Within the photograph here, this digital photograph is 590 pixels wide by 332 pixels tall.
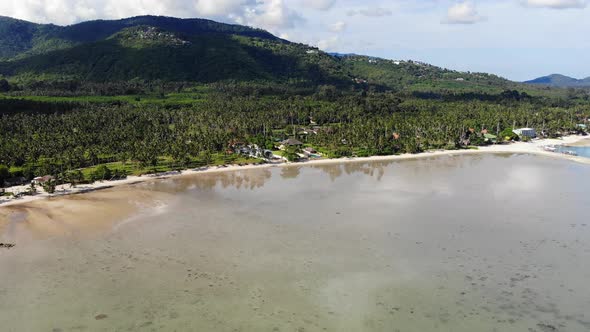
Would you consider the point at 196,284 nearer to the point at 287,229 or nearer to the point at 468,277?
the point at 287,229

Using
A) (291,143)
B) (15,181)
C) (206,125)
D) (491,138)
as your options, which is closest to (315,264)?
(15,181)

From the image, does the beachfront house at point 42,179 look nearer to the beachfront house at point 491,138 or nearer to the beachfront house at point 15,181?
the beachfront house at point 15,181

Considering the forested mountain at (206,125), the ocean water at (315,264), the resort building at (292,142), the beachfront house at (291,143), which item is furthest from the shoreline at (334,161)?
the resort building at (292,142)

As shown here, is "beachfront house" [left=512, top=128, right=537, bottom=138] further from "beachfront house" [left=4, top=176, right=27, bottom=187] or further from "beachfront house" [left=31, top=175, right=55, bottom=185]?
"beachfront house" [left=4, top=176, right=27, bottom=187]

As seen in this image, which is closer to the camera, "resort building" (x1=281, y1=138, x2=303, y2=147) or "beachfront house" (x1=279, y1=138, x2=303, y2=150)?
"beachfront house" (x1=279, y1=138, x2=303, y2=150)

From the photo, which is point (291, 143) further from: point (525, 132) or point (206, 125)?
point (525, 132)

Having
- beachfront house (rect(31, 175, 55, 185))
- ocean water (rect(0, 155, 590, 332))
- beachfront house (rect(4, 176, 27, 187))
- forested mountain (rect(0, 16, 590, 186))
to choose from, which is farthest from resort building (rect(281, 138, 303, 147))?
beachfront house (rect(4, 176, 27, 187))

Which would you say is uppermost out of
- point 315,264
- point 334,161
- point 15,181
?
point 334,161

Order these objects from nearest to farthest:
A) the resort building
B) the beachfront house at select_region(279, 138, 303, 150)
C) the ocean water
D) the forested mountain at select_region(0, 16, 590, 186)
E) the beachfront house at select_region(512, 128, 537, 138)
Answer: the ocean water < the forested mountain at select_region(0, 16, 590, 186) < the beachfront house at select_region(279, 138, 303, 150) < the resort building < the beachfront house at select_region(512, 128, 537, 138)
